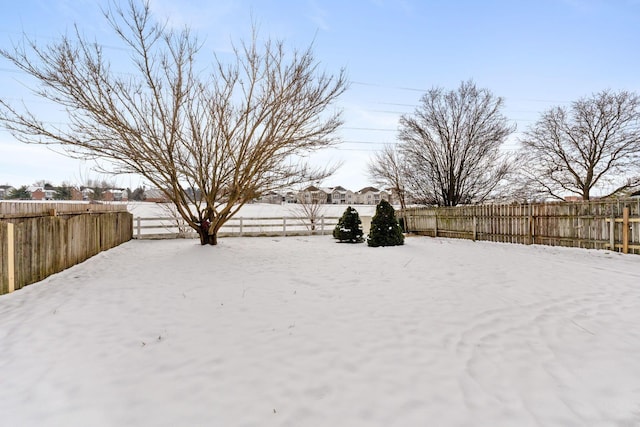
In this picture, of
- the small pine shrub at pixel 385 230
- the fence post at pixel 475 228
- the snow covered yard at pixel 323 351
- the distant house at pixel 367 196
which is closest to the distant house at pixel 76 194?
the snow covered yard at pixel 323 351

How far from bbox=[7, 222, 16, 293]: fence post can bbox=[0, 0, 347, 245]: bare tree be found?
437 cm

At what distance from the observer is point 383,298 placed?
4.42 meters

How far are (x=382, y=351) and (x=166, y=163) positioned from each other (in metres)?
8.16

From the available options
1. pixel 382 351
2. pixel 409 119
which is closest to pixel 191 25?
pixel 382 351

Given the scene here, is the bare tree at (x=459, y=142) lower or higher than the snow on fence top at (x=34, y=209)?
higher

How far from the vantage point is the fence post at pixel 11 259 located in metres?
4.54

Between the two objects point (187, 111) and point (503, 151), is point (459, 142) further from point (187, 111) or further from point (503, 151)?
point (187, 111)

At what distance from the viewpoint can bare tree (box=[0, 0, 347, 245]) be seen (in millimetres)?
7867

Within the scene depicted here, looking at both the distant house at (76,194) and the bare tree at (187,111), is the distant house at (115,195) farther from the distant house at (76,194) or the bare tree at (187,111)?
the bare tree at (187,111)

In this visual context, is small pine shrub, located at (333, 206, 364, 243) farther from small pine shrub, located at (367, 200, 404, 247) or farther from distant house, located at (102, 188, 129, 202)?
distant house, located at (102, 188, 129, 202)

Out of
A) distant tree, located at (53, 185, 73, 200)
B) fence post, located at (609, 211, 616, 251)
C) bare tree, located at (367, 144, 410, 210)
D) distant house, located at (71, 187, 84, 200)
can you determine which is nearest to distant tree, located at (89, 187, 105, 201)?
distant house, located at (71, 187, 84, 200)

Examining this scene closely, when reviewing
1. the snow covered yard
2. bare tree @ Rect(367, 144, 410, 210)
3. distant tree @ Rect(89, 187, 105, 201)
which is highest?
bare tree @ Rect(367, 144, 410, 210)

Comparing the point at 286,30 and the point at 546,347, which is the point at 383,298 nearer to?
the point at 546,347

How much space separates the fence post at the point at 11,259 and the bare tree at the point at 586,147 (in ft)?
70.0
